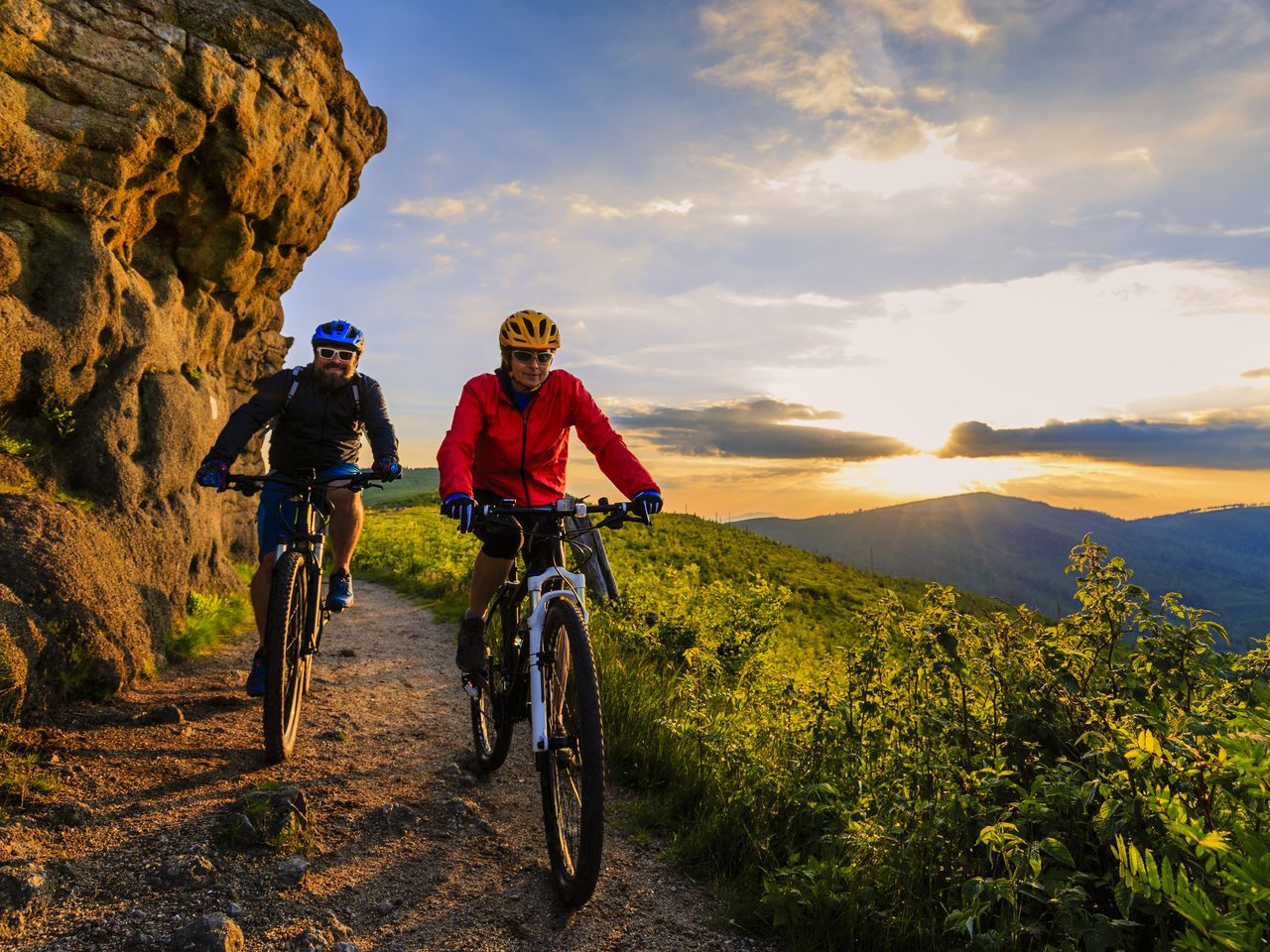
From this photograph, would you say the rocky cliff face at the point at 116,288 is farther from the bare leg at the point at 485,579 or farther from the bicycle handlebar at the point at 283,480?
the bare leg at the point at 485,579

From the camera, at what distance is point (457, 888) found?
4.05 metres

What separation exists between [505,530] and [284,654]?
72.8 inches

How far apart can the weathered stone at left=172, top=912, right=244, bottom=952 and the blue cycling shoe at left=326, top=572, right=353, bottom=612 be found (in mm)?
3397

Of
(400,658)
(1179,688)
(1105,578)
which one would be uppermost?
(1105,578)

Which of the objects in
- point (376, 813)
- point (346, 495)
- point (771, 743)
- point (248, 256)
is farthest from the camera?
point (248, 256)

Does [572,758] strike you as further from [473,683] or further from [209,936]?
[209,936]

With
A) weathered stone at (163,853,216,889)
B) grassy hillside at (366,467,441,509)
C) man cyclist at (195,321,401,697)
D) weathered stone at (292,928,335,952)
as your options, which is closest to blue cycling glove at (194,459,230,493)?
man cyclist at (195,321,401,697)

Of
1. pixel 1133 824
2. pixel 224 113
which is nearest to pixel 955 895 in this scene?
pixel 1133 824

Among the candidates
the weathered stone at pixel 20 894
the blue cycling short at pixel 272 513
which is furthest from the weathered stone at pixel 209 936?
the blue cycling short at pixel 272 513

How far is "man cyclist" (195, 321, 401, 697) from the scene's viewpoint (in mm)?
6207

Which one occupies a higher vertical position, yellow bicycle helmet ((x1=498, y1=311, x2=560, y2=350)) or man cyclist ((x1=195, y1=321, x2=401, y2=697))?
yellow bicycle helmet ((x1=498, y1=311, x2=560, y2=350))

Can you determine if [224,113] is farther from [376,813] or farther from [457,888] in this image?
[457,888]

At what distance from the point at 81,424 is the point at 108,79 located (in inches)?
153

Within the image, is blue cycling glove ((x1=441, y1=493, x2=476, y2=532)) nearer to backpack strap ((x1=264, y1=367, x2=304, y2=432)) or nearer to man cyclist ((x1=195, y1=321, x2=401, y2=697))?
man cyclist ((x1=195, y1=321, x2=401, y2=697))
